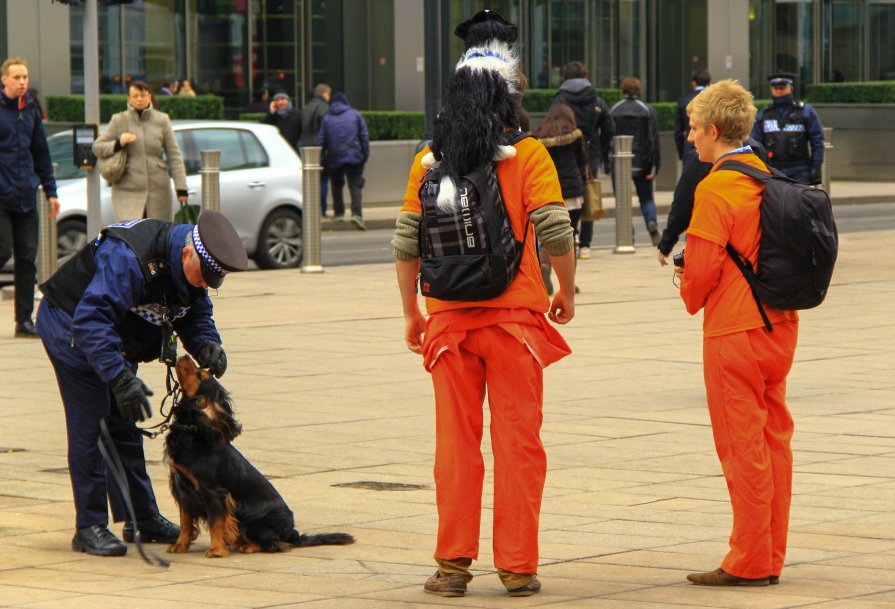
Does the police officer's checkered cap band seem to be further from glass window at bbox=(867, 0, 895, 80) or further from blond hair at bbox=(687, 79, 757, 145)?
glass window at bbox=(867, 0, 895, 80)

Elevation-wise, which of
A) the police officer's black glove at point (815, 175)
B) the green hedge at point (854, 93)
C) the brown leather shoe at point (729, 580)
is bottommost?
the brown leather shoe at point (729, 580)

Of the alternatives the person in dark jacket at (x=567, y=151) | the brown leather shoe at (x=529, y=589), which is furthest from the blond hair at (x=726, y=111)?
the person in dark jacket at (x=567, y=151)

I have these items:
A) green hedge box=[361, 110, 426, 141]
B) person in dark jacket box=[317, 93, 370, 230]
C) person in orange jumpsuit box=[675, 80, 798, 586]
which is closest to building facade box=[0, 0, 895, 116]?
green hedge box=[361, 110, 426, 141]

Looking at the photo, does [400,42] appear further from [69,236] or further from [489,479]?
[489,479]

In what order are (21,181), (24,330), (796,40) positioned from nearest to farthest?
1. (21,181)
2. (24,330)
3. (796,40)

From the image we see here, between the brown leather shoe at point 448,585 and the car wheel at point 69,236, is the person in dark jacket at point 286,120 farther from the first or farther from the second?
the brown leather shoe at point 448,585

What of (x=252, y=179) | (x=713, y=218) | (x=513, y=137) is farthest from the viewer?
(x=252, y=179)

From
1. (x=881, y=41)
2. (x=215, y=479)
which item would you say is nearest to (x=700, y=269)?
(x=215, y=479)

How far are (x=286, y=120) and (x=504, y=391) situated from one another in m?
20.3

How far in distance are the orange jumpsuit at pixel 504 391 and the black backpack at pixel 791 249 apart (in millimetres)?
690

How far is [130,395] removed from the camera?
20.4 feet

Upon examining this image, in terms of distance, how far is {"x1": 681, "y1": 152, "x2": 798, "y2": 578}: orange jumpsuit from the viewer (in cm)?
593

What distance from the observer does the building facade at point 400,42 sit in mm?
30359

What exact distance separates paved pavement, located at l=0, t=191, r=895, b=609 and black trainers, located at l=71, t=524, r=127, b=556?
4cm
